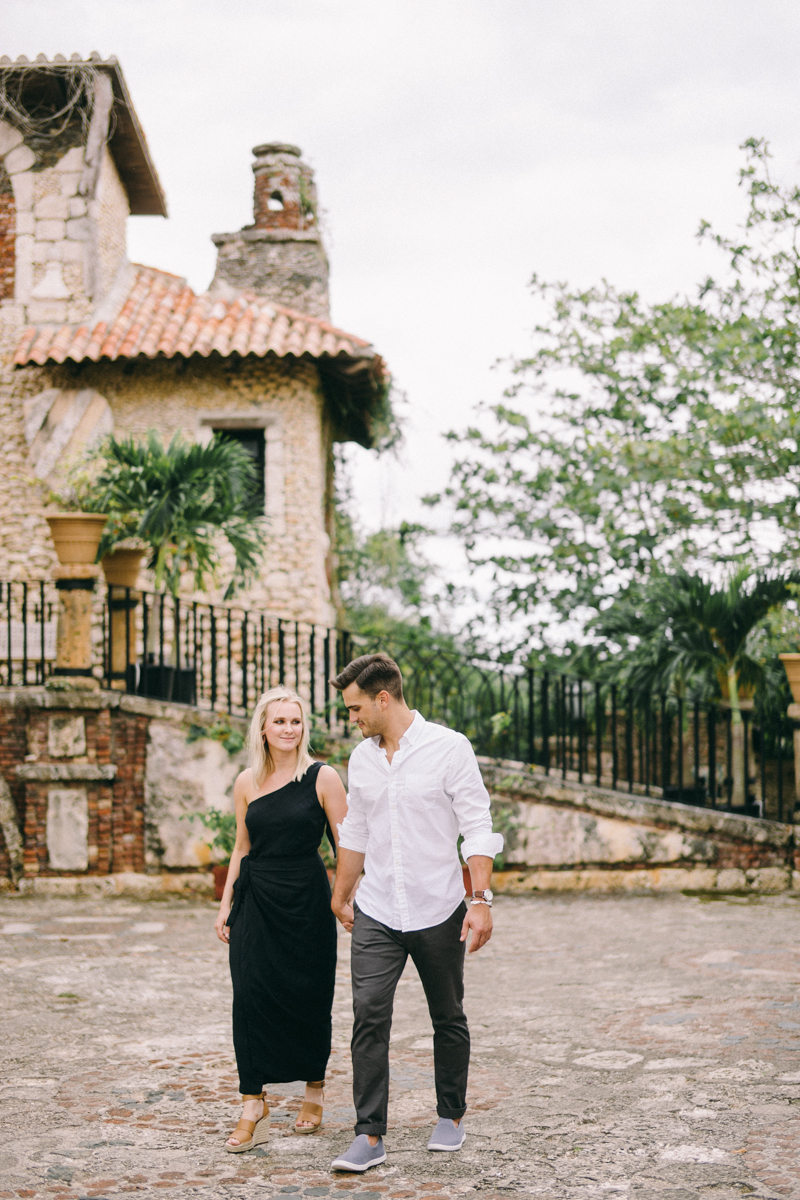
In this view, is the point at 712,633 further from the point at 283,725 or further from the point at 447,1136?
the point at 447,1136

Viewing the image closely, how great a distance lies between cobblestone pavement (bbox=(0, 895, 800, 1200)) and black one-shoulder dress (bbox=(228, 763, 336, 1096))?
0.97 feet

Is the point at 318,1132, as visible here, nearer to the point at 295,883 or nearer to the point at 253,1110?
the point at 253,1110

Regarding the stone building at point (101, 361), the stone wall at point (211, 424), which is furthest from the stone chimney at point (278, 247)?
the stone wall at point (211, 424)

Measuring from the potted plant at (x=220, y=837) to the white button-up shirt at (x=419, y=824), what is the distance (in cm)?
564

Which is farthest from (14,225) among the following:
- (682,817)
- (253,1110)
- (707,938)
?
(253,1110)

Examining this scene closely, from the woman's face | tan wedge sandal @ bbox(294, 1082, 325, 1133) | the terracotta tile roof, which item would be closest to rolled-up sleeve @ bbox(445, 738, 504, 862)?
the woman's face

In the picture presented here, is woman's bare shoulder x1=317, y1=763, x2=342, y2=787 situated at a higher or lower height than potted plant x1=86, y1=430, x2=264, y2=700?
lower

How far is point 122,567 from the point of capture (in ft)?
35.2

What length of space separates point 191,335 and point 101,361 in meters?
1.08

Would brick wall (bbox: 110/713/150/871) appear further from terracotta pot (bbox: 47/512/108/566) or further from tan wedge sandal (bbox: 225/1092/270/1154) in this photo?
tan wedge sandal (bbox: 225/1092/270/1154)

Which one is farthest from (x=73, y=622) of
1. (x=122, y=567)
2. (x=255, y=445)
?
(x=255, y=445)

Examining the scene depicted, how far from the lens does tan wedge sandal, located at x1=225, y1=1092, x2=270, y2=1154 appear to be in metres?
3.69

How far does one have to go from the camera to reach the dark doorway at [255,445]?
→ 1323cm

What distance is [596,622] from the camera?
12773 mm
